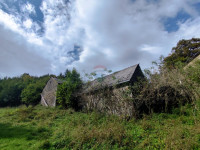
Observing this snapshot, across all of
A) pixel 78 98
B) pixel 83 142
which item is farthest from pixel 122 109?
pixel 78 98

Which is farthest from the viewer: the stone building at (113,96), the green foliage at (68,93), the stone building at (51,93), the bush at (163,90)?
the stone building at (51,93)

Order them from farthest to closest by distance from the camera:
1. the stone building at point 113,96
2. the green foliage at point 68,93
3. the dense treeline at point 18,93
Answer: the dense treeline at point 18,93 < the green foliage at point 68,93 < the stone building at point 113,96

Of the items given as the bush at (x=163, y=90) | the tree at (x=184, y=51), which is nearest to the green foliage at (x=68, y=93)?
the bush at (x=163, y=90)

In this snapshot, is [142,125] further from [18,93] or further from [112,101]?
[18,93]

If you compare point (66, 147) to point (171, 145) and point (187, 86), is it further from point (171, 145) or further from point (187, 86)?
point (187, 86)

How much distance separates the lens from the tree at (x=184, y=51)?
17.8 metres

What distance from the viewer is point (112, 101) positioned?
367 inches

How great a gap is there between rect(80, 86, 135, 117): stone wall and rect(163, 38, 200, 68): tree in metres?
14.5

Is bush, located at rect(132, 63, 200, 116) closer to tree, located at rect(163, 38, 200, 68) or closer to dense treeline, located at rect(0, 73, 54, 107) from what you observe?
tree, located at rect(163, 38, 200, 68)

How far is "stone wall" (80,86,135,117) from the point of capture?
827cm

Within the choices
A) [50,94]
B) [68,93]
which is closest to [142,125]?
[68,93]

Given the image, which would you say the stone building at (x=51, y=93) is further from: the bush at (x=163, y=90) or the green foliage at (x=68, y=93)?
the bush at (x=163, y=90)

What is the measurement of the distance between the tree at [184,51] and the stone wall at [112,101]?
14.5m

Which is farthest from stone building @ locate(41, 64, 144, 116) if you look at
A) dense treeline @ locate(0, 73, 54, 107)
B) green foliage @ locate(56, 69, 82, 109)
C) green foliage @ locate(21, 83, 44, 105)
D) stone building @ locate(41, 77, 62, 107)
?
dense treeline @ locate(0, 73, 54, 107)
